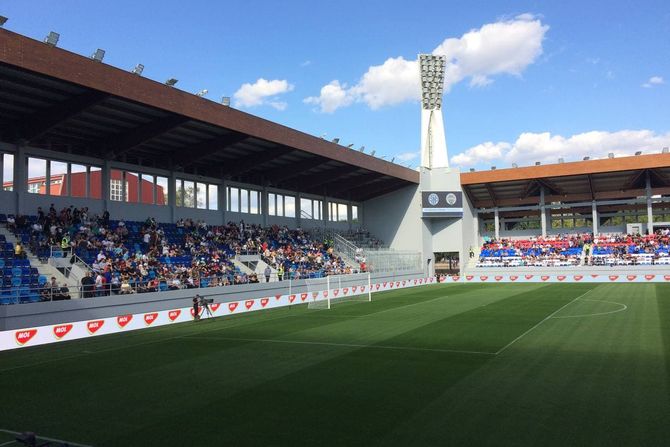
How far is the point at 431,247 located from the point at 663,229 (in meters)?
26.3

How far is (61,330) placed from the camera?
20.8 meters

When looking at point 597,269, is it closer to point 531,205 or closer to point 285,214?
point 531,205

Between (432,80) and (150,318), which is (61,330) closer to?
(150,318)

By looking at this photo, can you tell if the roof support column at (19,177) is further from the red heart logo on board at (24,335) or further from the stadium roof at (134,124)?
the red heart logo on board at (24,335)

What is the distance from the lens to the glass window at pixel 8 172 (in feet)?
95.2

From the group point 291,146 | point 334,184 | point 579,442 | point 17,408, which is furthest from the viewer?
point 334,184

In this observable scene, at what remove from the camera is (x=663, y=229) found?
202 ft

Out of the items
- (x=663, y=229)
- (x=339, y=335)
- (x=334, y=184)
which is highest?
(x=334, y=184)

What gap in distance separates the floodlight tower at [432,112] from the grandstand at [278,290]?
8425 mm

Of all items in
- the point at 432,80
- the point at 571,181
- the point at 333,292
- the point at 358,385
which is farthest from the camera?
the point at 432,80

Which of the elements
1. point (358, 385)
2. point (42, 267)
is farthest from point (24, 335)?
point (358, 385)

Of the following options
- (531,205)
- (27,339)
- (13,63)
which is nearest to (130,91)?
(13,63)

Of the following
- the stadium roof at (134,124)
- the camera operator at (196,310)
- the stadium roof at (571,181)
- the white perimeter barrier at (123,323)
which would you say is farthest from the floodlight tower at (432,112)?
the camera operator at (196,310)

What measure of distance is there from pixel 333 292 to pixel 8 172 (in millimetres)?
21104
